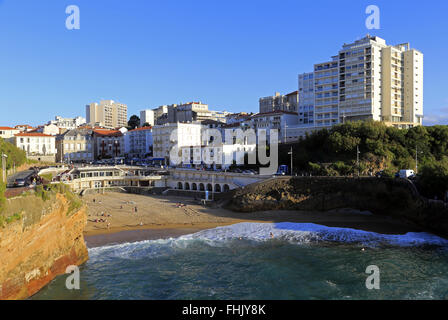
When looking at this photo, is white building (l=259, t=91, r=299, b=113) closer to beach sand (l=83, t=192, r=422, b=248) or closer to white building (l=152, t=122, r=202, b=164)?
white building (l=152, t=122, r=202, b=164)

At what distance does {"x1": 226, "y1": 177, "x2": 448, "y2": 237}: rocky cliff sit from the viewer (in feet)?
133

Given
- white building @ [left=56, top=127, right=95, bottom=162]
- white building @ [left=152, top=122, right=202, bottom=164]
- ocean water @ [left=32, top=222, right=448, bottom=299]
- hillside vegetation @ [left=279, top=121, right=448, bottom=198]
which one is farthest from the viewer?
white building @ [left=56, top=127, right=95, bottom=162]

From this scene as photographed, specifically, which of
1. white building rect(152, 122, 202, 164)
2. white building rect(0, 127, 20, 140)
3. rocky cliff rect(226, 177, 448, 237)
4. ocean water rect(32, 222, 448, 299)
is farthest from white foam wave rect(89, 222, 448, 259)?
white building rect(0, 127, 20, 140)

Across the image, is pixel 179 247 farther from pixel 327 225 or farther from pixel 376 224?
pixel 376 224

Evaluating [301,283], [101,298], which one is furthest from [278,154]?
[101,298]

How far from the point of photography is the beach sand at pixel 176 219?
3884 cm

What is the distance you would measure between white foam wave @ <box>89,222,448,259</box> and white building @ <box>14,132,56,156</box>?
84.2 metres

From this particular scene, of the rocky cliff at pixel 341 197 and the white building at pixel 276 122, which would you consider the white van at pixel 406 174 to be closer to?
the rocky cliff at pixel 341 197

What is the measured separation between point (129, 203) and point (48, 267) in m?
32.7

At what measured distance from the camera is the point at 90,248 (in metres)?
33.0

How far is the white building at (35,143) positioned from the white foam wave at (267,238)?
276 ft

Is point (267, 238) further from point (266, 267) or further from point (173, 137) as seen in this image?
point (173, 137)

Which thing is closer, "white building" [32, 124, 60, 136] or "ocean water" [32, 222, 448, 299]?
"ocean water" [32, 222, 448, 299]

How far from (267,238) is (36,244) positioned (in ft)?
74.7
